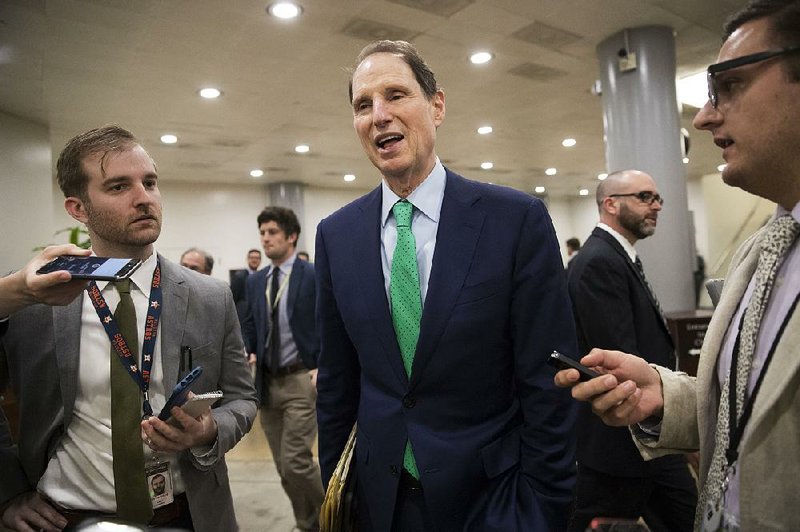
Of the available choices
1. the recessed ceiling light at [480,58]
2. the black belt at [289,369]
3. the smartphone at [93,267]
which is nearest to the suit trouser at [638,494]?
the black belt at [289,369]

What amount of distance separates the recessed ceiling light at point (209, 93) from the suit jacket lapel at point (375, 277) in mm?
5376

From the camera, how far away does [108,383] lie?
1.52 m

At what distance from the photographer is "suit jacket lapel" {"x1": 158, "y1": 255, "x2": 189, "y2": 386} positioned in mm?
1574

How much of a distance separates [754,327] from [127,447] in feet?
4.98

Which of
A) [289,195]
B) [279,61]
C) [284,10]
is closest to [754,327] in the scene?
[284,10]

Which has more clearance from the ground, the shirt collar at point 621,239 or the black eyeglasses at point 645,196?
the black eyeglasses at point 645,196

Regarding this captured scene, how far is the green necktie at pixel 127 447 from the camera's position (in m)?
1.41

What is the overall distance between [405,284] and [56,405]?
1.04 meters

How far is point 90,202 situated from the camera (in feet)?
5.36

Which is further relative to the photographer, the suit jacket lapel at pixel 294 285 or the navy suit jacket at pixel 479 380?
the suit jacket lapel at pixel 294 285

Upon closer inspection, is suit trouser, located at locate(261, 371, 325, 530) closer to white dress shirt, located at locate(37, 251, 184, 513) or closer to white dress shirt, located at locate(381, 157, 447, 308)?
white dress shirt, located at locate(37, 251, 184, 513)

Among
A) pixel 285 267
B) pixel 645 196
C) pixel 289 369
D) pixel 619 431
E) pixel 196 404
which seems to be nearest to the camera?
pixel 196 404

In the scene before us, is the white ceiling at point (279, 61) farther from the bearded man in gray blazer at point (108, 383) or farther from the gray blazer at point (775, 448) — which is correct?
the gray blazer at point (775, 448)

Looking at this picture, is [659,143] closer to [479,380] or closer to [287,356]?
[287,356]
